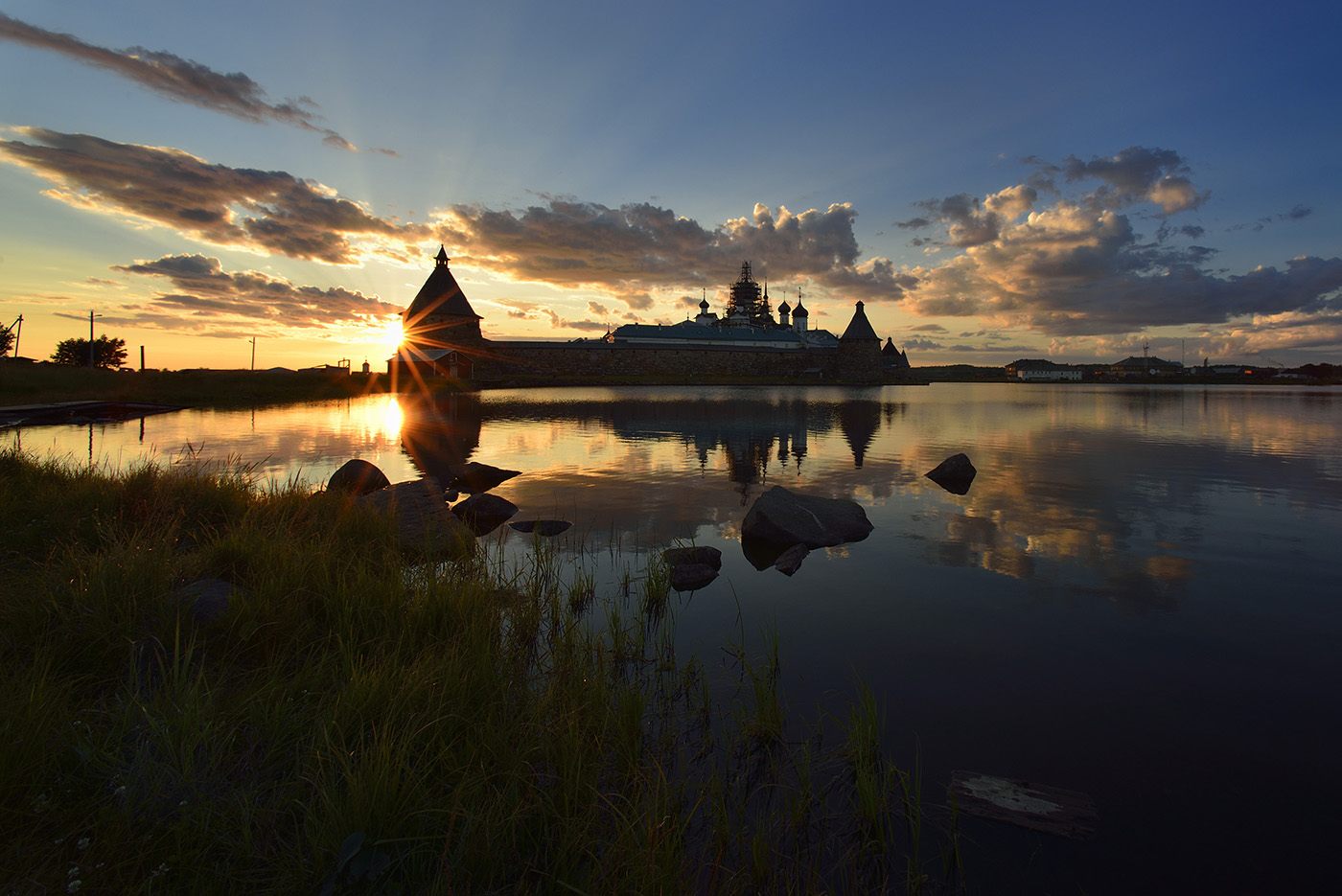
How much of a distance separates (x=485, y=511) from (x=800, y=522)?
478 cm

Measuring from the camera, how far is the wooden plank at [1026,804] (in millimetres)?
3162

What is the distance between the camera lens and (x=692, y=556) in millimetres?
7090

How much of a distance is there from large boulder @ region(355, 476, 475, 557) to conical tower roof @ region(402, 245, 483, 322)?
6007cm

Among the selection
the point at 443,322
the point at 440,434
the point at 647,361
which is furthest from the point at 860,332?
the point at 440,434

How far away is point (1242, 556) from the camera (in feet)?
25.1

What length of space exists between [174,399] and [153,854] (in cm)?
3954

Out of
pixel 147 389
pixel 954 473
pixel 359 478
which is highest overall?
pixel 147 389

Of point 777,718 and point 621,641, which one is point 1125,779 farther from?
point 621,641

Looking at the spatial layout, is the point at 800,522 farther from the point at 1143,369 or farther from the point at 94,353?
the point at 1143,369

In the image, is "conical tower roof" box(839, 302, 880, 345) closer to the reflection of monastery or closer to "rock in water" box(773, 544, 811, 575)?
the reflection of monastery

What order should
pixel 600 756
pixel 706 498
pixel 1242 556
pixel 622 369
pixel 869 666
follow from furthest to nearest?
pixel 622 369, pixel 706 498, pixel 1242 556, pixel 869 666, pixel 600 756

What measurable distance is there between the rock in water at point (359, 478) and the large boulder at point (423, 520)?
0.99 metres

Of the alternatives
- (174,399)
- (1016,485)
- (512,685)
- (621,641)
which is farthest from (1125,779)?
(174,399)

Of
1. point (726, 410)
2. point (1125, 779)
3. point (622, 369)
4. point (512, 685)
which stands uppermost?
point (622, 369)
